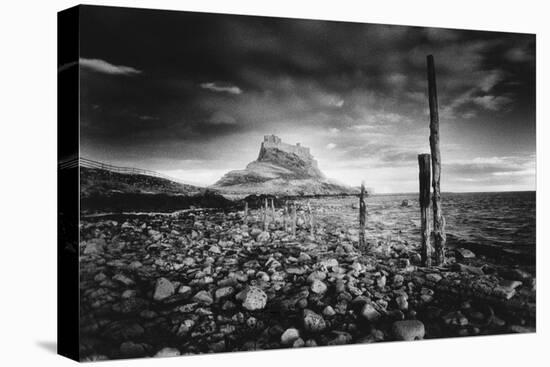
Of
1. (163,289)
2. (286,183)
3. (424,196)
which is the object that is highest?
(286,183)

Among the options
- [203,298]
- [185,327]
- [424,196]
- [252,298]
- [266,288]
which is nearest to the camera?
[185,327]

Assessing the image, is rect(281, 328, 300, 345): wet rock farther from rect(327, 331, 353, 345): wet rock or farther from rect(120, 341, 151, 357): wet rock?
rect(120, 341, 151, 357): wet rock

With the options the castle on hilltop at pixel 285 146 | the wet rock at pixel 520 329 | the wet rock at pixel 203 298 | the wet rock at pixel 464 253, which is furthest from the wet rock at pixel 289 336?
the wet rock at pixel 520 329

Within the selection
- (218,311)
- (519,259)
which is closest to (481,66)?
(519,259)

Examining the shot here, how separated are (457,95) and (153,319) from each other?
3.66m

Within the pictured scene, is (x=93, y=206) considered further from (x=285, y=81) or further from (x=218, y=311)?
(x=285, y=81)

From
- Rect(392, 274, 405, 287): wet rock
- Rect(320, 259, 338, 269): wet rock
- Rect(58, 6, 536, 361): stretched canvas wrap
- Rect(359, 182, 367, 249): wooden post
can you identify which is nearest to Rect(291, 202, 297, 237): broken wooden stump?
Rect(58, 6, 536, 361): stretched canvas wrap

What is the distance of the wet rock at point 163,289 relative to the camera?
7.64 meters

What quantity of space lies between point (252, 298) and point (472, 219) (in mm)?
2456

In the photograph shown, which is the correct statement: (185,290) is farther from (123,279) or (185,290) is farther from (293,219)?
(293,219)

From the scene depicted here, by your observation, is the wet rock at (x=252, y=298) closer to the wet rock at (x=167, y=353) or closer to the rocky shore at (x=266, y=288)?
the rocky shore at (x=266, y=288)

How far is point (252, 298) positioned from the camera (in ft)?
26.0

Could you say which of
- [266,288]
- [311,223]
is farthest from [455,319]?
[266,288]

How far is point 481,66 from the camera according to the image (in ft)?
29.9
